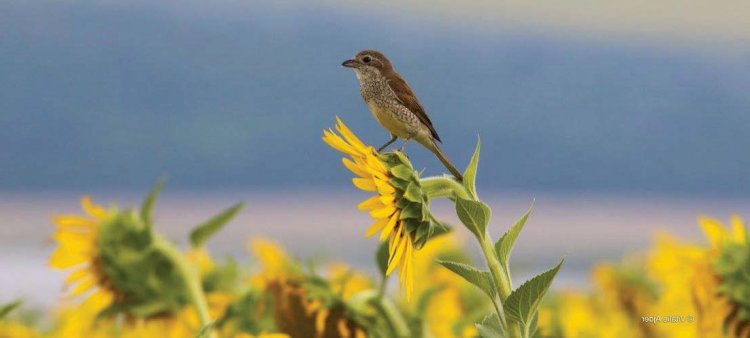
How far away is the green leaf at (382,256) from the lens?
3.91 ft

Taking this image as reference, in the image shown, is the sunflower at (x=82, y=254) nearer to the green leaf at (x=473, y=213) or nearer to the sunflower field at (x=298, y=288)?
the sunflower field at (x=298, y=288)

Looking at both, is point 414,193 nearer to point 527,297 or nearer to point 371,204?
point 371,204

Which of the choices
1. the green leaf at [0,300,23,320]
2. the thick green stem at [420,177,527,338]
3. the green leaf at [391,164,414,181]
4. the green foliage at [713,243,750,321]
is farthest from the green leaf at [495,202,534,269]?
the green foliage at [713,243,750,321]

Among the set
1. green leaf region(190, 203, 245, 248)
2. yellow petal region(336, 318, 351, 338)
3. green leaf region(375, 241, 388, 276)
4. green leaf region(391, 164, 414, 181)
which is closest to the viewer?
green leaf region(391, 164, 414, 181)

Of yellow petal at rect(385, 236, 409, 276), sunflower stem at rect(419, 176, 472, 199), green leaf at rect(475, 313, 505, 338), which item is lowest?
green leaf at rect(475, 313, 505, 338)

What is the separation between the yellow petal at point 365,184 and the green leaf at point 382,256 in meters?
0.25

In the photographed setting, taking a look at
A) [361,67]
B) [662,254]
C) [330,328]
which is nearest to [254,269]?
[330,328]

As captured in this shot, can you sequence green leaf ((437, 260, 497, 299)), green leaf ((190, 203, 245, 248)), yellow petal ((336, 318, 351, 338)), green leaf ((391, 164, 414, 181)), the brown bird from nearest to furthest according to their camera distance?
green leaf ((437, 260, 497, 299))
green leaf ((391, 164, 414, 181))
the brown bird
yellow petal ((336, 318, 351, 338))
green leaf ((190, 203, 245, 248))

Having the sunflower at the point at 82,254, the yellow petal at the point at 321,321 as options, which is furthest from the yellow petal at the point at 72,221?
the yellow petal at the point at 321,321

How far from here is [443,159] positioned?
974 millimetres

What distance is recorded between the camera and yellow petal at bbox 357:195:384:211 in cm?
93

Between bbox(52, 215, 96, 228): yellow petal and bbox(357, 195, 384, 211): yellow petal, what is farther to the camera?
bbox(52, 215, 96, 228): yellow petal

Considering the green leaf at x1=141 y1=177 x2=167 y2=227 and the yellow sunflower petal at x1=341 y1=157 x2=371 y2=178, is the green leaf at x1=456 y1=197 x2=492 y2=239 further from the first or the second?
the green leaf at x1=141 y1=177 x2=167 y2=227

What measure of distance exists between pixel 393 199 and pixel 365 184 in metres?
0.03
